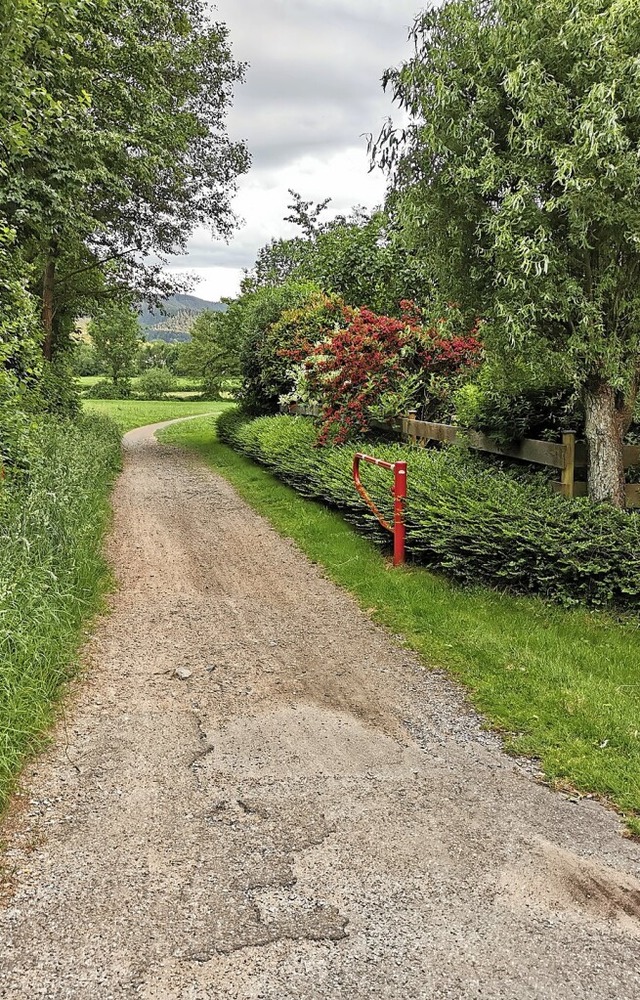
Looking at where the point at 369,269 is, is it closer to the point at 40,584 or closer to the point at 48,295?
the point at 48,295

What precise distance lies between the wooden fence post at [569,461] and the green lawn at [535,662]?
4.28 ft

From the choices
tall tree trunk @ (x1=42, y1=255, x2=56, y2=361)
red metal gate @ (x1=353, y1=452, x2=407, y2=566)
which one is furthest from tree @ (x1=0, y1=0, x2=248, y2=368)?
red metal gate @ (x1=353, y1=452, x2=407, y2=566)

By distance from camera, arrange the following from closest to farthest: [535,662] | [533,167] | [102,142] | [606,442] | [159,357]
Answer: [535,662] < [533,167] < [606,442] < [102,142] < [159,357]

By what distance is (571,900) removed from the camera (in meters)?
2.22

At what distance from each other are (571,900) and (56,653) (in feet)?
10.4

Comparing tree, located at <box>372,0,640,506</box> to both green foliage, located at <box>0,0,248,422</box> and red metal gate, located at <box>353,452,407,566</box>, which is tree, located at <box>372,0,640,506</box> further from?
green foliage, located at <box>0,0,248,422</box>

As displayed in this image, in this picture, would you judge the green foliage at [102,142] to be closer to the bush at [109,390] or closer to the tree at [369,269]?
the tree at [369,269]

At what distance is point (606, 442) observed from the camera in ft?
17.7

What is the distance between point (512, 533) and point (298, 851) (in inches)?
123

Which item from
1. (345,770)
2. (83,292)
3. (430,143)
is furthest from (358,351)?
(83,292)

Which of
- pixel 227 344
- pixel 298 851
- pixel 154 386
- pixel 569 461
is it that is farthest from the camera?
pixel 154 386

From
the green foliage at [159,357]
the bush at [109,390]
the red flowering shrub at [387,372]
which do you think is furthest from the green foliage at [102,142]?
the green foliage at [159,357]

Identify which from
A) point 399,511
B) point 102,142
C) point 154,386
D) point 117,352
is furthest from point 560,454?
point 117,352

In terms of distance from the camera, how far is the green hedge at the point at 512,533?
4.68 metres
